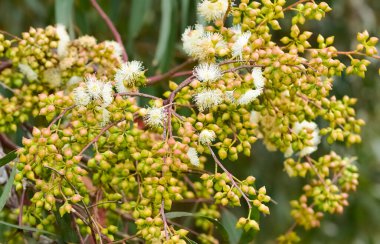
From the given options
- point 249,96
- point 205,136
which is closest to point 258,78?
point 249,96

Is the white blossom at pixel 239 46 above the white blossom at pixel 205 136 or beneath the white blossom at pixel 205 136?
above

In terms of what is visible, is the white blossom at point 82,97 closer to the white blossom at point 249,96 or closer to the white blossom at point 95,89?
the white blossom at point 95,89

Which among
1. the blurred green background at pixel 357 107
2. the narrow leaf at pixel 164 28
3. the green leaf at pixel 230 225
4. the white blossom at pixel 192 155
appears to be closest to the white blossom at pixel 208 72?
the white blossom at pixel 192 155

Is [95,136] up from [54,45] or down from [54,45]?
down

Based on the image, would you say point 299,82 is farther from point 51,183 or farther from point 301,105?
point 51,183

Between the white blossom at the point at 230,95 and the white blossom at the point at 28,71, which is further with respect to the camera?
the white blossom at the point at 28,71

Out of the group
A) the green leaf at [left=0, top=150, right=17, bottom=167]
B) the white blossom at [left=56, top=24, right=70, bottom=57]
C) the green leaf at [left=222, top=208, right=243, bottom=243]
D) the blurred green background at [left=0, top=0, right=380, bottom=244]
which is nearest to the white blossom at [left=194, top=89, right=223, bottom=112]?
the green leaf at [left=0, top=150, right=17, bottom=167]

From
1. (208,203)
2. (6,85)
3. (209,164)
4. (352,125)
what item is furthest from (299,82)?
(209,164)
